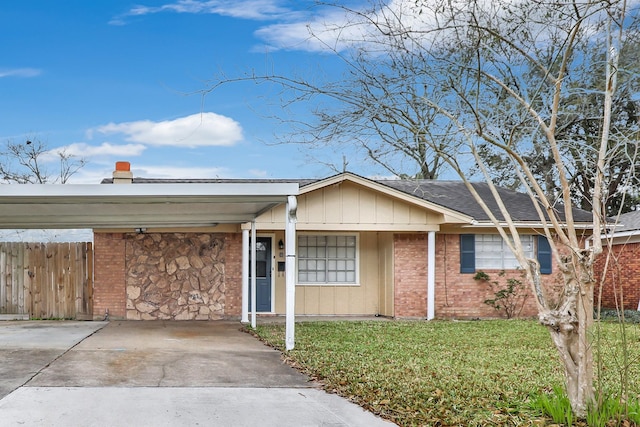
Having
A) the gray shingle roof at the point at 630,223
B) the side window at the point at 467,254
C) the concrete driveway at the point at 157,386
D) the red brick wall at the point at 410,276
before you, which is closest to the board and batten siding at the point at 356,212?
the red brick wall at the point at 410,276

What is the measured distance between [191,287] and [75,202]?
5883 millimetres

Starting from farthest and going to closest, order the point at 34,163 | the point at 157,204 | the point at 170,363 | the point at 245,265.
A: the point at 34,163 < the point at 245,265 < the point at 157,204 < the point at 170,363

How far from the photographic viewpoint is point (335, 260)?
1652 centimetres

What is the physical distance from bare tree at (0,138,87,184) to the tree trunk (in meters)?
25.4

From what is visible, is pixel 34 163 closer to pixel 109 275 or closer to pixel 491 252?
pixel 109 275

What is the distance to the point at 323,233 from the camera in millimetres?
16391

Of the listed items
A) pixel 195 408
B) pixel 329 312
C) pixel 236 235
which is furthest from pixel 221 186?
pixel 329 312

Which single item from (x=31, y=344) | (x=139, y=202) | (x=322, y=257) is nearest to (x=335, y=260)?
(x=322, y=257)

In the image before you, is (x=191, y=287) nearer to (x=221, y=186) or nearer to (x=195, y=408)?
(x=221, y=186)

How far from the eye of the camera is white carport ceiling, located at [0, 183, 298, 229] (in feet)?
30.0

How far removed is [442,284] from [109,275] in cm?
787

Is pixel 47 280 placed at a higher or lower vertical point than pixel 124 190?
lower

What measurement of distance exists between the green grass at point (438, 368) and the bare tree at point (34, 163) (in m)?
17.7

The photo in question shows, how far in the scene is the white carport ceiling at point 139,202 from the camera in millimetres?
9148
